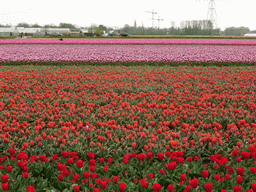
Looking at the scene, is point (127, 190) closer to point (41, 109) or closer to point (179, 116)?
point (179, 116)

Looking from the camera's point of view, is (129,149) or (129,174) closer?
(129,174)

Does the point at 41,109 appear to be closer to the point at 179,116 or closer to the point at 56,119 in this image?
the point at 56,119

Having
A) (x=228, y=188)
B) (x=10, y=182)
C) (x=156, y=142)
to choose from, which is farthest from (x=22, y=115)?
(x=228, y=188)

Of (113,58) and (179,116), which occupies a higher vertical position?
(113,58)

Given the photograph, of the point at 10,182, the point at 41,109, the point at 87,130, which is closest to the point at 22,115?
the point at 41,109

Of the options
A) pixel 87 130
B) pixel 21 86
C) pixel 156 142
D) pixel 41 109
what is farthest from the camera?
pixel 21 86

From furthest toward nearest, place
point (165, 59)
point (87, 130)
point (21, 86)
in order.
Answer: point (165, 59)
point (21, 86)
point (87, 130)

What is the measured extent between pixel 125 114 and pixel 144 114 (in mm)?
443

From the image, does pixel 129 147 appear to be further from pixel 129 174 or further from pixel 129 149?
pixel 129 174

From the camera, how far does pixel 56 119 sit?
17.4ft

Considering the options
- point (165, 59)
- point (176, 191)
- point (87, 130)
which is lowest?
point (176, 191)

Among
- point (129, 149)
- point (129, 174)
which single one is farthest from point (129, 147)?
point (129, 174)

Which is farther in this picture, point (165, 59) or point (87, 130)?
point (165, 59)

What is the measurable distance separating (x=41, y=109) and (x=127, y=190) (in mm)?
3716
